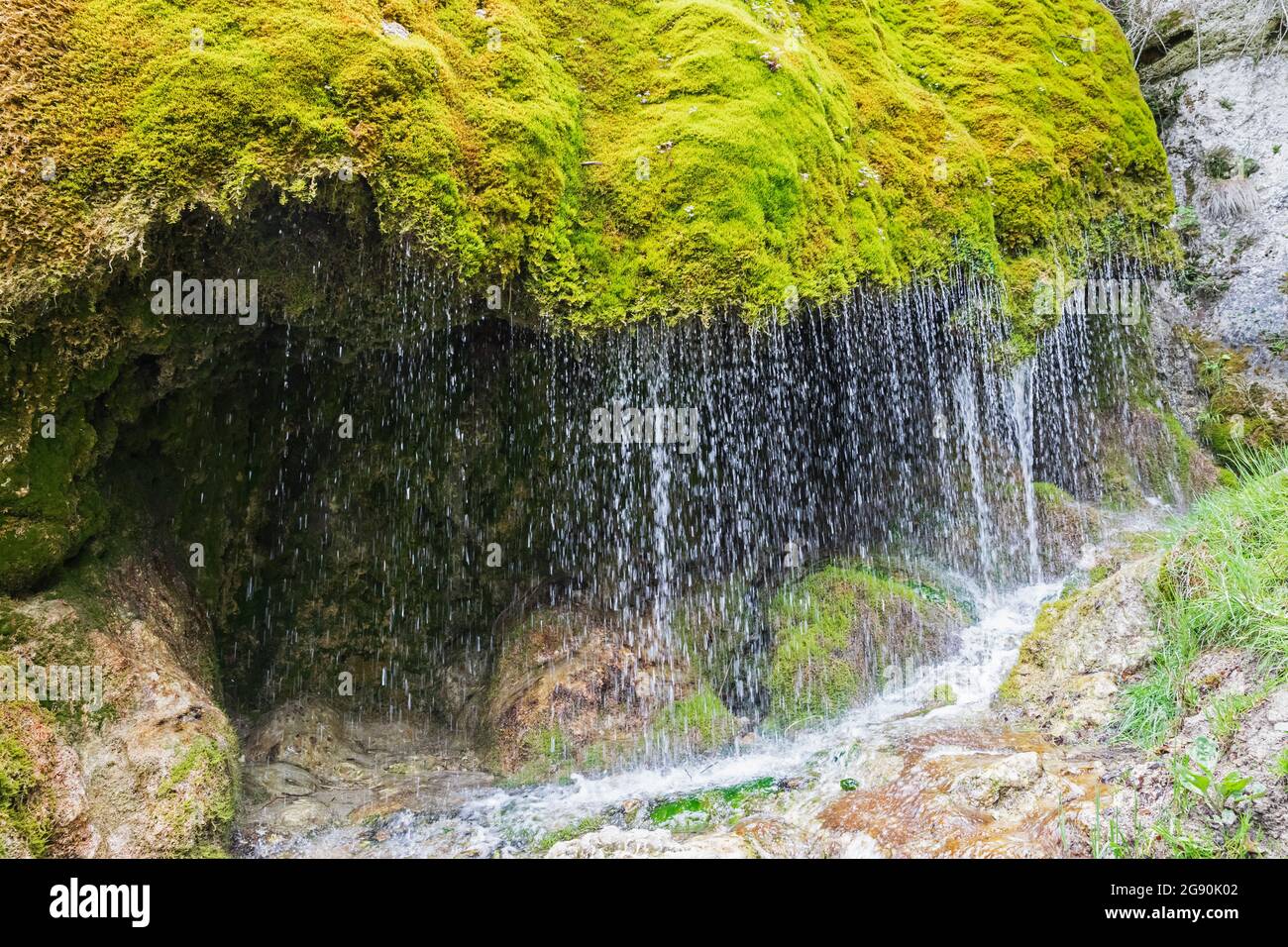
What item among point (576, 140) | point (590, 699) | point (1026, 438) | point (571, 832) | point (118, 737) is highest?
point (576, 140)

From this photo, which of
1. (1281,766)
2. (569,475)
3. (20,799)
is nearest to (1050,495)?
(569,475)

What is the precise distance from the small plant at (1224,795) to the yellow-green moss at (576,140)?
12.6ft

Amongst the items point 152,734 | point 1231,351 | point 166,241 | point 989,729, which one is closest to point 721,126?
point 166,241

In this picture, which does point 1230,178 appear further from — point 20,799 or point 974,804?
point 20,799

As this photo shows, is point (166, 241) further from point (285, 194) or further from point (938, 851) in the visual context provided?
point (938, 851)

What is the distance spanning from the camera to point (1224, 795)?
10.9 ft

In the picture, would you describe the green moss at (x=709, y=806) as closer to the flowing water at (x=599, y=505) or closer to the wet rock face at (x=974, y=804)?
the flowing water at (x=599, y=505)

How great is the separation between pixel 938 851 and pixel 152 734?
4325 mm

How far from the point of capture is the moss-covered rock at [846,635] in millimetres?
6840

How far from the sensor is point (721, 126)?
6.02m

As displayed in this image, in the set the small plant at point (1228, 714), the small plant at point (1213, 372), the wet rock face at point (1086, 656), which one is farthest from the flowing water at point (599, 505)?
the small plant at point (1213, 372)

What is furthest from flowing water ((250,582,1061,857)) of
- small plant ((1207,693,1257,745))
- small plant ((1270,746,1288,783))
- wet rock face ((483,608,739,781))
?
small plant ((1270,746,1288,783))

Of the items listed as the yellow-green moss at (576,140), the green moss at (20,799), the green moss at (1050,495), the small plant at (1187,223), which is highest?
the small plant at (1187,223)

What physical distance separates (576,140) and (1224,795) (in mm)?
5341
